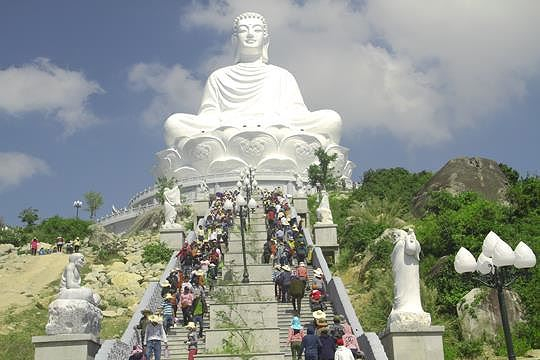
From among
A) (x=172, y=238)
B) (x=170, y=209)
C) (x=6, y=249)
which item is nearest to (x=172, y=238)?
(x=172, y=238)

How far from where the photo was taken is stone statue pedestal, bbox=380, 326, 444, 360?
11.0 meters

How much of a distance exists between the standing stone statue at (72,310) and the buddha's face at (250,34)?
40.3 m

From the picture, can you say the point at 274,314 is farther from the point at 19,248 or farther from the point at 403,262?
the point at 19,248

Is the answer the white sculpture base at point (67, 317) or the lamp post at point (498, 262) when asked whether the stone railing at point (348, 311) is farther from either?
the white sculpture base at point (67, 317)

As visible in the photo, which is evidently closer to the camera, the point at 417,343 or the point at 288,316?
the point at 417,343

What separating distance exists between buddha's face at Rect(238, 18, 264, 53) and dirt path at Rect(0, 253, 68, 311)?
88.3 feet

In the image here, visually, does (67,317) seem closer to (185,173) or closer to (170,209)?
(170,209)

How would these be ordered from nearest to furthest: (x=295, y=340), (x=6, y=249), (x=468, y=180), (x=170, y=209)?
(x=295, y=340) < (x=170, y=209) < (x=468, y=180) < (x=6, y=249)

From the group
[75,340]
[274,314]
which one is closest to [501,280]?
[274,314]

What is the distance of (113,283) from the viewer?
828 inches

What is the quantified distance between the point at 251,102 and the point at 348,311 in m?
35.6

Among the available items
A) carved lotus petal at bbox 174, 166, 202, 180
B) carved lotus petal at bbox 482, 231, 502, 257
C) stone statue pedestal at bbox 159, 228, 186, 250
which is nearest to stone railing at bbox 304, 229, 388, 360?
carved lotus petal at bbox 482, 231, 502, 257

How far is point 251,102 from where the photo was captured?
159 ft

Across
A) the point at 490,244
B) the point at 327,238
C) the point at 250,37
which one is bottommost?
the point at 490,244
